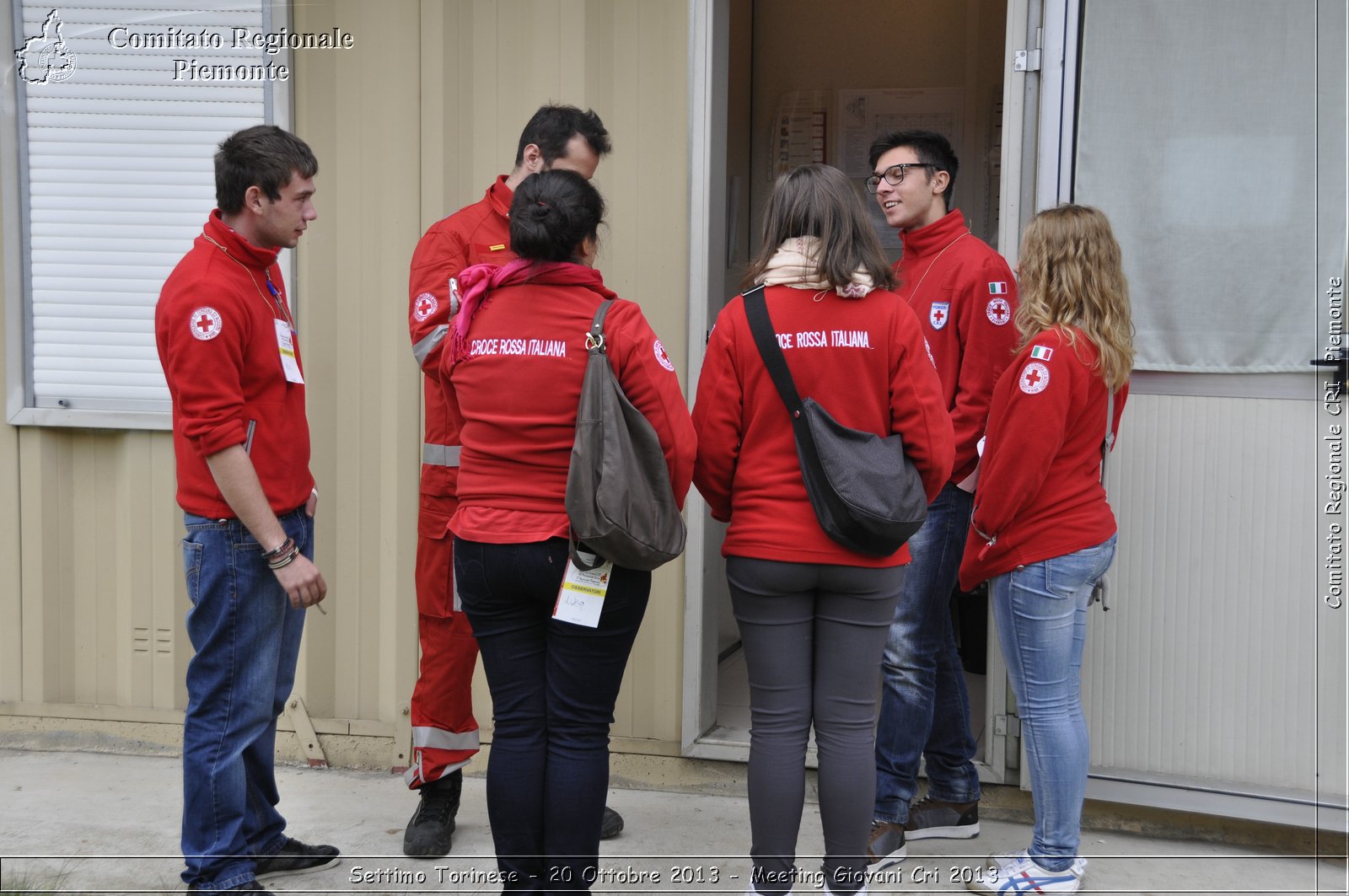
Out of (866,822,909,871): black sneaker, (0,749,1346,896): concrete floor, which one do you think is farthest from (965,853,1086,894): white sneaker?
(866,822,909,871): black sneaker

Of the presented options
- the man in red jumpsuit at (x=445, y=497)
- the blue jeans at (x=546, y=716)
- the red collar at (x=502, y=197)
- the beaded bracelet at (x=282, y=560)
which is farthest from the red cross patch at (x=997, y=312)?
the beaded bracelet at (x=282, y=560)

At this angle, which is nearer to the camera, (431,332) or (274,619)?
(274,619)

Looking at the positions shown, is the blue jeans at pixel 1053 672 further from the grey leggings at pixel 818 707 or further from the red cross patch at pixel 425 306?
the red cross patch at pixel 425 306

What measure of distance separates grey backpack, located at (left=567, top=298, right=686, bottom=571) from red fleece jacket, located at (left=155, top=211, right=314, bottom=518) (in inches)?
34.1

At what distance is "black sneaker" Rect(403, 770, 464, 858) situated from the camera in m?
3.49

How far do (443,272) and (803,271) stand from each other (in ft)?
3.67

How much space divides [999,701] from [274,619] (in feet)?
7.22

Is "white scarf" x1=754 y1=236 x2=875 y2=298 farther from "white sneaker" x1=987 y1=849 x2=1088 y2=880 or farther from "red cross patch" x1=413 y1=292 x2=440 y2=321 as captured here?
"white sneaker" x1=987 y1=849 x2=1088 y2=880

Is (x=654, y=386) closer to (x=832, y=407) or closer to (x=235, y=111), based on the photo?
(x=832, y=407)

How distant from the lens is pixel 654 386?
2.69 metres

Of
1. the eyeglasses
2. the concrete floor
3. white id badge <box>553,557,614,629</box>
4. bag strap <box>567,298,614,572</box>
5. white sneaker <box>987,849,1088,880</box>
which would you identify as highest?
the eyeglasses

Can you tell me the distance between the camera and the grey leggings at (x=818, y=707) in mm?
2811

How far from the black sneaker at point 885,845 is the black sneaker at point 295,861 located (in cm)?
154

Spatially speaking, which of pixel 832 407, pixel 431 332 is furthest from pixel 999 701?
pixel 431 332
